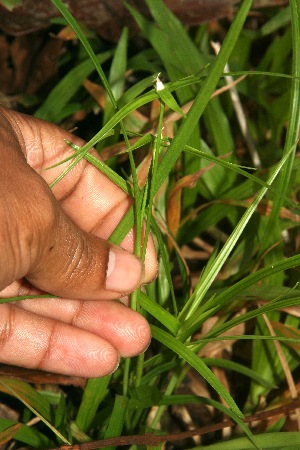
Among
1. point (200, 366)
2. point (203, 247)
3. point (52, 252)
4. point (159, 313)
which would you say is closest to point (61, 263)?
point (52, 252)

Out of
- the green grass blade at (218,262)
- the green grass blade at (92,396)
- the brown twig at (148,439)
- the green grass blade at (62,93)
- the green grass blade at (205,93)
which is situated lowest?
the green grass blade at (92,396)

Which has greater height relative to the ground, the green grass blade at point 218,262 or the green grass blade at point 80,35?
the green grass blade at point 80,35

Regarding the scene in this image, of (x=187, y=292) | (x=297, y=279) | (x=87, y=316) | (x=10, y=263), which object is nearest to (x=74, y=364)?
(x=87, y=316)

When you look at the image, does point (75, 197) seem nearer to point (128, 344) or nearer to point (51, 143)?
point (51, 143)

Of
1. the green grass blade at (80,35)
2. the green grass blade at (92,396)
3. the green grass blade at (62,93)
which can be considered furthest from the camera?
the green grass blade at (62,93)

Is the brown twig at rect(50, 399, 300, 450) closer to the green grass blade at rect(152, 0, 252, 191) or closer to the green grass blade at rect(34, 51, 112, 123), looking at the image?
the green grass blade at rect(152, 0, 252, 191)

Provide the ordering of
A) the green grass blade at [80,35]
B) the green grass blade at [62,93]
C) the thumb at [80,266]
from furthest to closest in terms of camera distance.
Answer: the green grass blade at [62,93] < the thumb at [80,266] < the green grass blade at [80,35]

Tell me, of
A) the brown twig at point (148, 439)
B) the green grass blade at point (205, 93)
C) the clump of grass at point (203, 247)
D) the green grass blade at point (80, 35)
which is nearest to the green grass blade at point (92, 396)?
the clump of grass at point (203, 247)

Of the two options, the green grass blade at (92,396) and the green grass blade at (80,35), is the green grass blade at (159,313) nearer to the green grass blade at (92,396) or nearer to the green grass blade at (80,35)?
the green grass blade at (92,396)
